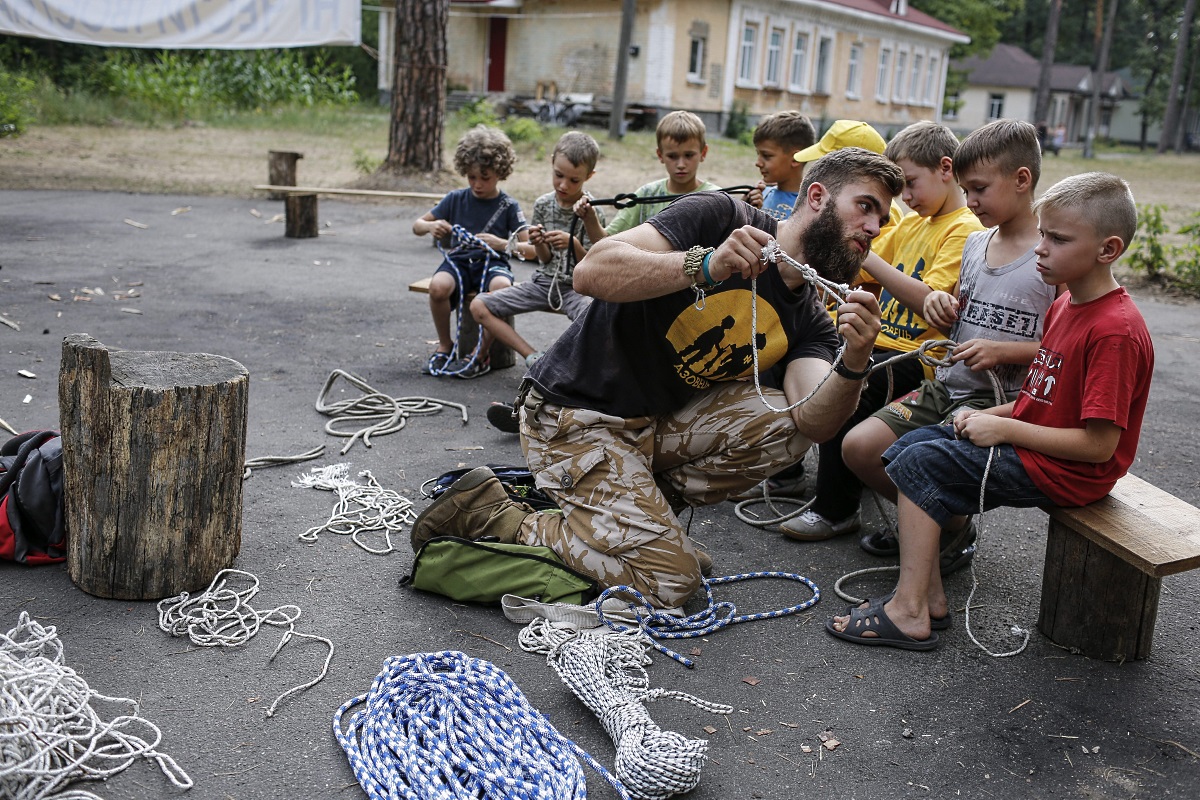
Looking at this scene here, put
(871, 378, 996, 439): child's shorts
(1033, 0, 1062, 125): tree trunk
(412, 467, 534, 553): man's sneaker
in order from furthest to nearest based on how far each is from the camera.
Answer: (1033, 0, 1062, 125): tree trunk
(871, 378, 996, 439): child's shorts
(412, 467, 534, 553): man's sneaker

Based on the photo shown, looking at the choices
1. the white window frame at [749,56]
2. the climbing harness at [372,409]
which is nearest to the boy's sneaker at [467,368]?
the climbing harness at [372,409]

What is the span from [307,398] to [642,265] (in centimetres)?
298

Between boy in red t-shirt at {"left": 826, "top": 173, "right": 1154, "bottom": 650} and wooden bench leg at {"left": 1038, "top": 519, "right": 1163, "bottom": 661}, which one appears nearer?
boy in red t-shirt at {"left": 826, "top": 173, "right": 1154, "bottom": 650}

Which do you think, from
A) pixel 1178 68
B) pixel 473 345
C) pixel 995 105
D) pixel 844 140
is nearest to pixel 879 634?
pixel 844 140

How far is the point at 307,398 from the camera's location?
557 centimetres

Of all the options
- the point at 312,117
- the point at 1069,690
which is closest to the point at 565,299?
the point at 1069,690

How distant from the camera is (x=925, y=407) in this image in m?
3.81

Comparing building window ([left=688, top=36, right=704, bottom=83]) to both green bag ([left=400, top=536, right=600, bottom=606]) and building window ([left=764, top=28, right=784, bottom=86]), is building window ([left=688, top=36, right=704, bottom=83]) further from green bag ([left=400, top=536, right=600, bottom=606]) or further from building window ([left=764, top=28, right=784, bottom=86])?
green bag ([left=400, top=536, right=600, bottom=606])

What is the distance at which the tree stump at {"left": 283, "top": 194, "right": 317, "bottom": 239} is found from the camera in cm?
1036

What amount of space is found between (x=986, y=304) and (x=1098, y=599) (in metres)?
1.06

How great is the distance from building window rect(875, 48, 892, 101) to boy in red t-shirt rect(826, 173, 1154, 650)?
36.9 m

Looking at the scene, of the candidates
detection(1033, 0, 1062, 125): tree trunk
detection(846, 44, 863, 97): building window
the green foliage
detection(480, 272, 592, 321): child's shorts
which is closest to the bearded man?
detection(480, 272, 592, 321): child's shorts

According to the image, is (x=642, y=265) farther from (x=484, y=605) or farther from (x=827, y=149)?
(x=827, y=149)

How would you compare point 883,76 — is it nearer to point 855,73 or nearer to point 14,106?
point 855,73
